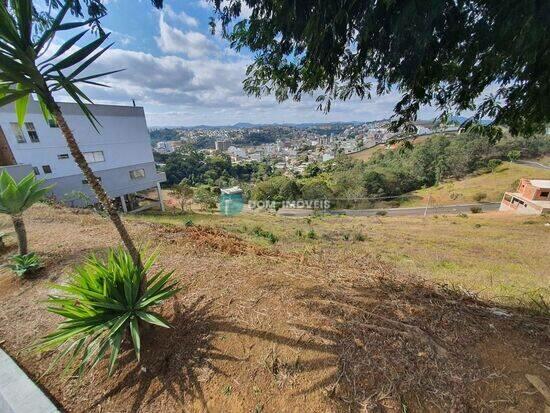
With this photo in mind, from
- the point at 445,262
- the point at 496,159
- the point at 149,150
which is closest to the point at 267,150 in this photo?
the point at 496,159

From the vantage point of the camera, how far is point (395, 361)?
1.94m

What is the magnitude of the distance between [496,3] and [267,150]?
492 ft

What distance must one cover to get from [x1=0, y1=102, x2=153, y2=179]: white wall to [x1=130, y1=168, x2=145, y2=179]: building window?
640 millimetres

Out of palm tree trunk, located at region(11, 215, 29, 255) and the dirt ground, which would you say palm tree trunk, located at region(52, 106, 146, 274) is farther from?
palm tree trunk, located at region(11, 215, 29, 255)

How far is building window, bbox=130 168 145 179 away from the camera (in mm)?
18250

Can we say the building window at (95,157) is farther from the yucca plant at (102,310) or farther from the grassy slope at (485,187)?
the grassy slope at (485,187)

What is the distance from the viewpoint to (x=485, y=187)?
36469 millimetres

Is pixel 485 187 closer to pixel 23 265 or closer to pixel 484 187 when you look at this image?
pixel 484 187

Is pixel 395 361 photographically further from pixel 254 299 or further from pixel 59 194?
pixel 59 194

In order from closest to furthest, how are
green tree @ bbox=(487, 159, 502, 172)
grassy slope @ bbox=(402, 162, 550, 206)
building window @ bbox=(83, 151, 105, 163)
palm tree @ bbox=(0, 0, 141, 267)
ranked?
palm tree @ bbox=(0, 0, 141, 267), building window @ bbox=(83, 151, 105, 163), grassy slope @ bbox=(402, 162, 550, 206), green tree @ bbox=(487, 159, 502, 172)

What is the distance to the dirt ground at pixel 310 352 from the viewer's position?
173 cm

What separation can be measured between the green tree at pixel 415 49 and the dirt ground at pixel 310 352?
2238 millimetres

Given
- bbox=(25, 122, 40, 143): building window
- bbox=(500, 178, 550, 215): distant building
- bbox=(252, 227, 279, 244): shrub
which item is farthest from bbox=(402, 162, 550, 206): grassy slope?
bbox=(25, 122, 40, 143): building window

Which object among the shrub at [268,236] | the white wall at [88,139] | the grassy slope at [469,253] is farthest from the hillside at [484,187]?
the white wall at [88,139]
